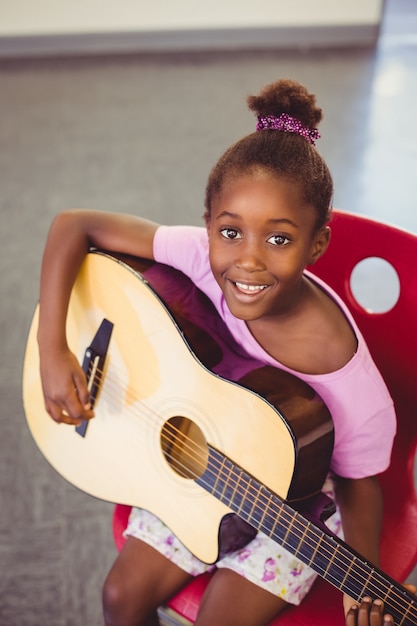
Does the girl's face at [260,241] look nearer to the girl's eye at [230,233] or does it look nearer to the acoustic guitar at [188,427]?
the girl's eye at [230,233]

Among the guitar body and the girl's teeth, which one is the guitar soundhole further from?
the girl's teeth

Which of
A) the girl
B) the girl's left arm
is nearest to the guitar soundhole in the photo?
the girl

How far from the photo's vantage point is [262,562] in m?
1.05

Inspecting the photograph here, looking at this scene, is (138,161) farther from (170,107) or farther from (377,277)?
(377,277)

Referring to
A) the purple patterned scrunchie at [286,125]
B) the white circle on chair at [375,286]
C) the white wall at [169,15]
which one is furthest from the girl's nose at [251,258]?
the white wall at [169,15]

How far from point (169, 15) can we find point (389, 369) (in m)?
3.10

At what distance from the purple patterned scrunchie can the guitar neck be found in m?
0.45

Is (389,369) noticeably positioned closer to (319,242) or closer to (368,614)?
(319,242)

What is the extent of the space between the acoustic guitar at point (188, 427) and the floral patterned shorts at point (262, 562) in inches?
1.4

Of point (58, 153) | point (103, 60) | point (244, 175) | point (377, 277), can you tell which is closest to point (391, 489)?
point (244, 175)

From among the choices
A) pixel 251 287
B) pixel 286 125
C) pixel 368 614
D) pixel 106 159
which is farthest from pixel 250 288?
pixel 106 159

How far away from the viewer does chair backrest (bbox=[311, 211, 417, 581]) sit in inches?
44.0

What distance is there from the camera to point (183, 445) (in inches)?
43.7

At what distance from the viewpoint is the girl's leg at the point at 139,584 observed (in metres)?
1.10
